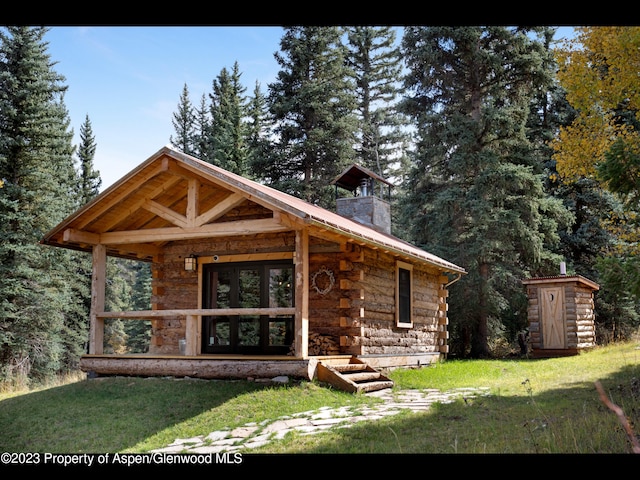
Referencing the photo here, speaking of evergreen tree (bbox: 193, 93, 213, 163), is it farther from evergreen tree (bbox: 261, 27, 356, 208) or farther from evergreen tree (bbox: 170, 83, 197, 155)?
evergreen tree (bbox: 261, 27, 356, 208)

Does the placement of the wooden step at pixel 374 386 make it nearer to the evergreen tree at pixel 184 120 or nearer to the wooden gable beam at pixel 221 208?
the wooden gable beam at pixel 221 208

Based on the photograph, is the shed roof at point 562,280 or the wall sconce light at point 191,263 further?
the shed roof at point 562,280

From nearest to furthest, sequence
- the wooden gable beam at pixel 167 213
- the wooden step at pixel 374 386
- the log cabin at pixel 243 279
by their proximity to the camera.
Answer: the wooden step at pixel 374 386, the log cabin at pixel 243 279, the wooden gable beam at pixel 167 213

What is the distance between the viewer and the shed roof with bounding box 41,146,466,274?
10227 millimetres

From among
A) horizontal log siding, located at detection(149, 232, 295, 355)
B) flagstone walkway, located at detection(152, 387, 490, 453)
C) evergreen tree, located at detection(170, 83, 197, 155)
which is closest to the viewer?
flagstone walkway, located at detection(152, 387, 490, 453)

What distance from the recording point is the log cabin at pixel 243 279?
33.8 ft

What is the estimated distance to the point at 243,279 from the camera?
43.0 ft

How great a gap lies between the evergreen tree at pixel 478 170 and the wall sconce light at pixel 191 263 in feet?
31.4

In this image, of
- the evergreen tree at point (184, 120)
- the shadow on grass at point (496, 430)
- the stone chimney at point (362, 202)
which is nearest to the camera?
the shadow on grass at point (496, 430)

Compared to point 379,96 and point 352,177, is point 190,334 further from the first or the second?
point 379,96

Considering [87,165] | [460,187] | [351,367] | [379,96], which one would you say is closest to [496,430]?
[351,367]

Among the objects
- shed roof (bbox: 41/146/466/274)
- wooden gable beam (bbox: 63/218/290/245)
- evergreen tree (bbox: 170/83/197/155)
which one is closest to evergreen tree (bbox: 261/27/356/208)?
shed roof (bbox: 41/146/466/274)

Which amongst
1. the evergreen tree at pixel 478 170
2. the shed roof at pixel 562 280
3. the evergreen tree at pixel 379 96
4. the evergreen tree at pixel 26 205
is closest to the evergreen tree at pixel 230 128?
the evergreen tree at pixel 379 96

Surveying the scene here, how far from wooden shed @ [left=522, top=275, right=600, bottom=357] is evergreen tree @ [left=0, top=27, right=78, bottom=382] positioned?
615 inches
